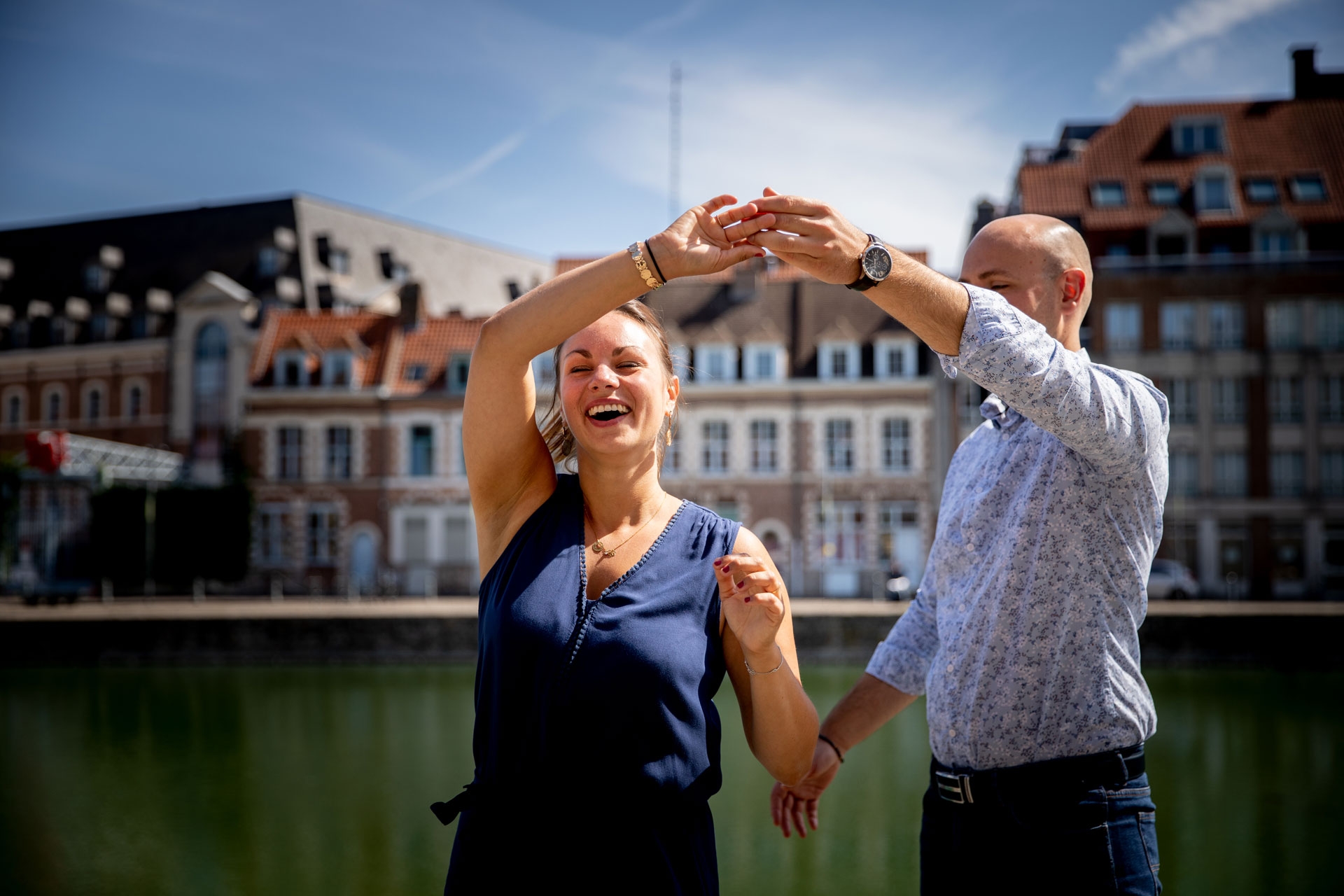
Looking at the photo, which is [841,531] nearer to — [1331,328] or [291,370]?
[1331,328]

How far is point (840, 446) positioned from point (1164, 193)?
40.2 ft

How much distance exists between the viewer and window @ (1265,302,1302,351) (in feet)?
94.9

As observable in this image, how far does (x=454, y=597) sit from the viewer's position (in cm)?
2897

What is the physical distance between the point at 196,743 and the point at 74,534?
85.5ft

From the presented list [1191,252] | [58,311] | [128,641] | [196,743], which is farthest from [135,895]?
[58,311]

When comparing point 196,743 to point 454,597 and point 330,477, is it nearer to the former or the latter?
point 454,597

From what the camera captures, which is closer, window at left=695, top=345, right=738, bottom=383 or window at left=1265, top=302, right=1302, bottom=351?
window at left=1265, top=302, right=1302, bottom=351

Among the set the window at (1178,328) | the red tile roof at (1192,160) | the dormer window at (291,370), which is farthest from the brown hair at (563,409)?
the dormer window at (291,370)

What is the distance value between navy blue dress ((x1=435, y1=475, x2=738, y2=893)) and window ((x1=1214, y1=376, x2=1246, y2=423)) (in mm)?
31031

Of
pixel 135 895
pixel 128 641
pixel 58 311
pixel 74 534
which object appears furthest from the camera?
pixel 58 311

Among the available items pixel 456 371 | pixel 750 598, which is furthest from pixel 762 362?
pixel 750 598

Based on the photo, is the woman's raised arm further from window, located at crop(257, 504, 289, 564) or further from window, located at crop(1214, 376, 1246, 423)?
window, located at crop(257, 504, 289, 564)

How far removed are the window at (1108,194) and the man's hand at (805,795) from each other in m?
31.4

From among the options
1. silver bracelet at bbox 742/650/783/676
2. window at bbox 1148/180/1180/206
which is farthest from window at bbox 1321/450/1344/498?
silver bracelet at bbox 742/650/783/676
